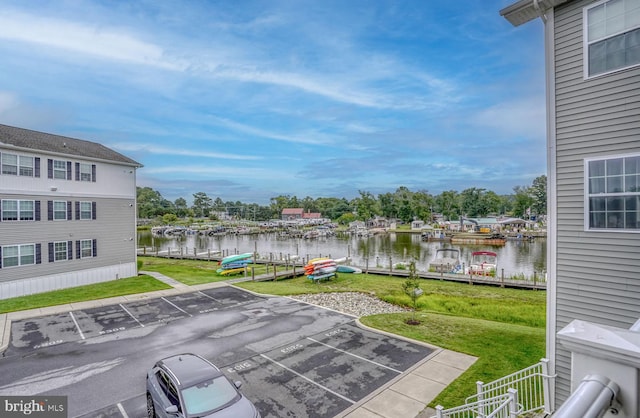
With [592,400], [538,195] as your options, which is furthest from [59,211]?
[538,195]

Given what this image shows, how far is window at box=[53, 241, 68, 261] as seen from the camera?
836 inches

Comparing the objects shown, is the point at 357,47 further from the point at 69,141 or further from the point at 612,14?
the point at 612,14

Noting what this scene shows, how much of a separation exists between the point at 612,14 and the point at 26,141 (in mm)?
28530

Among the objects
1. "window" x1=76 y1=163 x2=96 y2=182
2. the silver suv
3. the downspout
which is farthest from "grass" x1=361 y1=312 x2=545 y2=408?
"window" x1=76 y1=163 x2=96 y2=182

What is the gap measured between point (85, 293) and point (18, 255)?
426 centimetres

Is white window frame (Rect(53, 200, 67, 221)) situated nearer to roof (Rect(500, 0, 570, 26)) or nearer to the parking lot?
the parking lot

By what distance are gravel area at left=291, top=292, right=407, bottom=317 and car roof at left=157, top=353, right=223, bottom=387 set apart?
32.6 feet

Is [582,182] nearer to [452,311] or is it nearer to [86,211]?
[452,311]

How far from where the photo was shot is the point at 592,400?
1.28 metres

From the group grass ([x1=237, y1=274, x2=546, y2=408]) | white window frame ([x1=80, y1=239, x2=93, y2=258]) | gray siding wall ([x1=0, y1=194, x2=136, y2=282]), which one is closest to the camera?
grass ([x1=237, y1=274, x2=546, y2=408])

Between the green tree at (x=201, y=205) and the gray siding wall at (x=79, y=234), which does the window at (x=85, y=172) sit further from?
the green tree at (x=201, y=205)

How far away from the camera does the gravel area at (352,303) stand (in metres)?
17.8

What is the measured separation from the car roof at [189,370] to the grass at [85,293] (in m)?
14.7

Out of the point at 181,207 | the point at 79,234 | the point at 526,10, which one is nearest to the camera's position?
the point at 526,10
